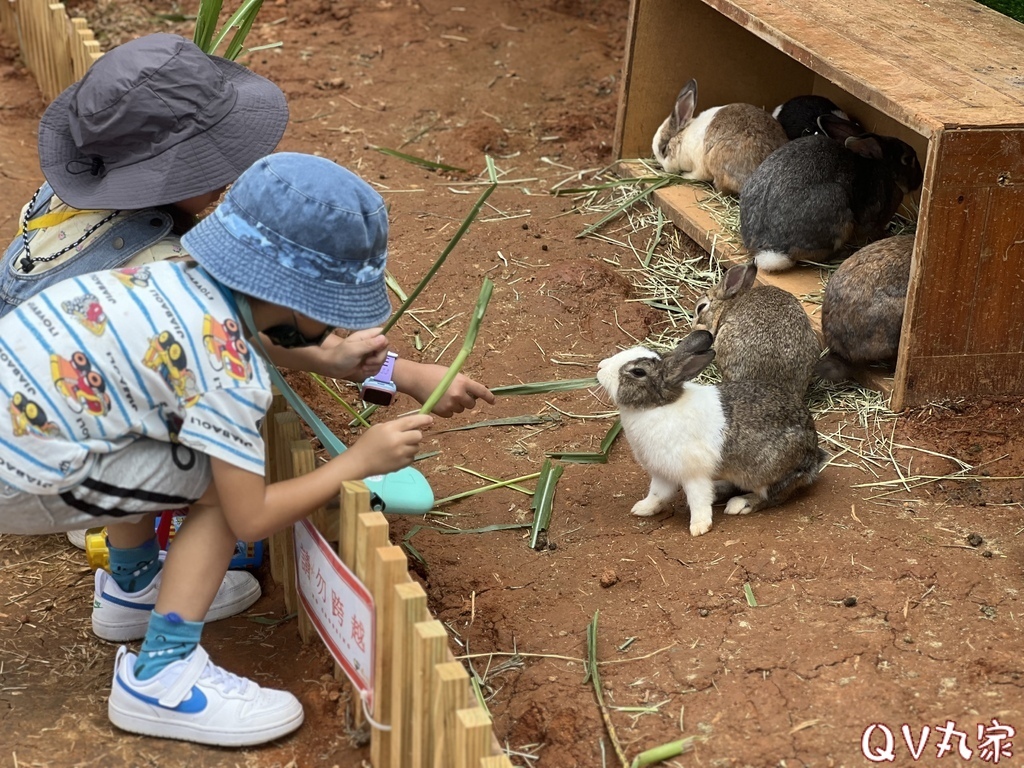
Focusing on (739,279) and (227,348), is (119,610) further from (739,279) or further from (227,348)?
(739,279)

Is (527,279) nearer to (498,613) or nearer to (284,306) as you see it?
(498,613)

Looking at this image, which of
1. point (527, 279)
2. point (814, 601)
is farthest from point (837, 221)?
point (814, 601)

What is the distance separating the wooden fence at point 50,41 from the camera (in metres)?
5.61

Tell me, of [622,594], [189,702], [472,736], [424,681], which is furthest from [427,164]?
[472,736]

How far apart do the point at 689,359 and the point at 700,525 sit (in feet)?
1.58

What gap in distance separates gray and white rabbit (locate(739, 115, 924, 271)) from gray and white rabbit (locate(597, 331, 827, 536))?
4.95ft

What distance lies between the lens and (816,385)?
171 inches

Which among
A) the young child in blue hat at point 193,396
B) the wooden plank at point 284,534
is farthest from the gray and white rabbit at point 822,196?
the young child in blue hat at point 193,396

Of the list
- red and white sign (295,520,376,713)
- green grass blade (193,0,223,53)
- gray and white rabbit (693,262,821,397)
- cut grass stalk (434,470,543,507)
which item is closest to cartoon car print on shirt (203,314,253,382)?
red and white sign (295,520,376,713)

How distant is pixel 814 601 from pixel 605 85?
187 inches

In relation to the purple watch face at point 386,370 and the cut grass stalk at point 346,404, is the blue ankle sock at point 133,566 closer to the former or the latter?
the purple watch face at point 386,370

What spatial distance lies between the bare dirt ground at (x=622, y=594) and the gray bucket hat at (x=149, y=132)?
3.58 feet

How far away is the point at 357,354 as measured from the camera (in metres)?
3.06

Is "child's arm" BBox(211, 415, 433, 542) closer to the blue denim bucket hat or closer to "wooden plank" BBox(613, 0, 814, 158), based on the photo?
the blue denim bucket hat
